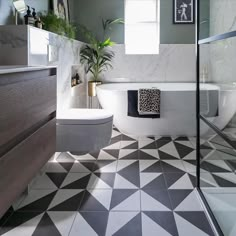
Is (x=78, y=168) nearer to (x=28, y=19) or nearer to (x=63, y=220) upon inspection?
(x=63, y=220)

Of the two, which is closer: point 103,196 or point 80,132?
point 103,196

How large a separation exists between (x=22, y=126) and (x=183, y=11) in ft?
12.9

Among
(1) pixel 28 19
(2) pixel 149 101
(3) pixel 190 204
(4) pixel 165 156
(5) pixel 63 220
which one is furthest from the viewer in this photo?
(2) pixel 149 101

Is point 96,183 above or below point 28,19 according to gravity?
below

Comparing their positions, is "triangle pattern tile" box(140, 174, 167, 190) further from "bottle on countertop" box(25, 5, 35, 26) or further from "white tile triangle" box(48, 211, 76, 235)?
"bottle on countertop" box(25, 5, 35, 26)

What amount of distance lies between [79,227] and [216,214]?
0.81 meters

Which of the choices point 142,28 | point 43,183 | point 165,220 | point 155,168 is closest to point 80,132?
point 43,183

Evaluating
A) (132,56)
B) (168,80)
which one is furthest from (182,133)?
(132,56)

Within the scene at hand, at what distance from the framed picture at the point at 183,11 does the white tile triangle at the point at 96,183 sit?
311cm

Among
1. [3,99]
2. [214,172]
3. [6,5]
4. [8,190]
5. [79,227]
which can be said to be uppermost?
[6,5]

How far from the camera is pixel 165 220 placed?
175 centimetres

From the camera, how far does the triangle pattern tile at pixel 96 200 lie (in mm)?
1903

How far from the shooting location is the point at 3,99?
101cm

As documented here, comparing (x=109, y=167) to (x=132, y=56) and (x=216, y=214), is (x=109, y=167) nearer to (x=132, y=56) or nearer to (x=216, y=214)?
(x=216, y=214)
